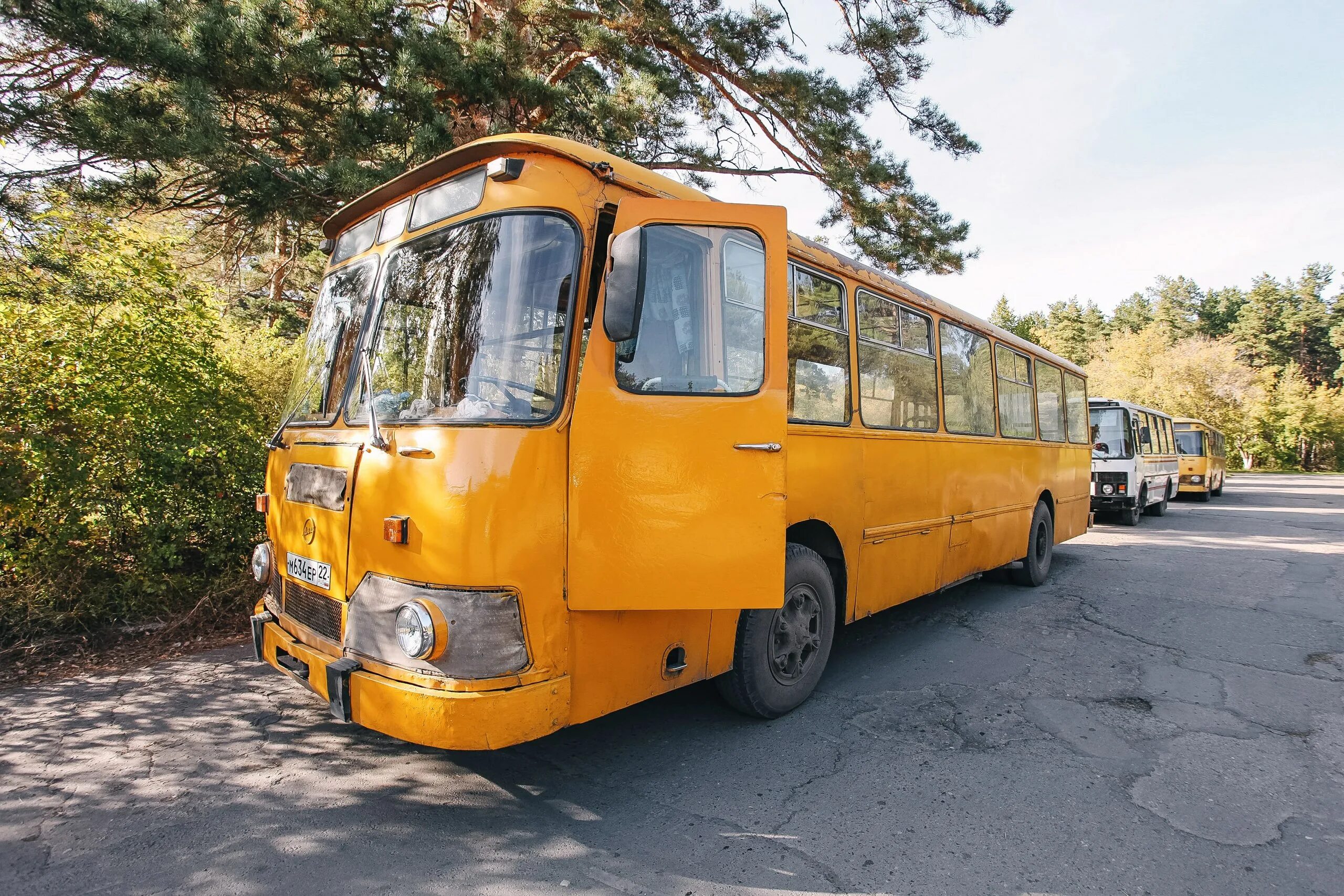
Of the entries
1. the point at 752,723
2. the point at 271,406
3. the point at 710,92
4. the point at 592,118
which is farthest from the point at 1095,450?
the point at 271,406

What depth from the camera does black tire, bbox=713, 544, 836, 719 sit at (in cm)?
388

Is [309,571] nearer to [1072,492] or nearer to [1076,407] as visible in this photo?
[1072,492]

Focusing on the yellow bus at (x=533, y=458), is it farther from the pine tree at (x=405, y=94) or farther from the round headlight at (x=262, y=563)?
the pine tree at (x=405, y=94)

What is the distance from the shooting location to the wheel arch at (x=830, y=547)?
4246 millimetres

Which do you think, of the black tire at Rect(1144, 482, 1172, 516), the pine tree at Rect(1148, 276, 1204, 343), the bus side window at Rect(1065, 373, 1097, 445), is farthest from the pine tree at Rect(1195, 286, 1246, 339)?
the bus side window at Rect(1065, 373, 1097, 445)

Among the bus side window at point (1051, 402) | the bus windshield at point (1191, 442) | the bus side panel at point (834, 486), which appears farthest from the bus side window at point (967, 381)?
the bus windshield at point (1191, 442)

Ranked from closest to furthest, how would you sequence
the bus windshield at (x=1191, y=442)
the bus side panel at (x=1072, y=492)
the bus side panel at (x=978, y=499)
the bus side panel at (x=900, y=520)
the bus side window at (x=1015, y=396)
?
the bus side panel at (x=900, y=520) < the bus side panel at (x=978, y=499) < the bus side window at (x=1015, y=396) < the bus side panel at (x=1072, y=492) < the bus windshield at (x=1191, y=442)

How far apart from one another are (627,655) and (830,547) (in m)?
1.75

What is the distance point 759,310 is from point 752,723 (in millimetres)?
2341

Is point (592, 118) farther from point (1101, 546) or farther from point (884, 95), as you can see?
point (1101, 546)

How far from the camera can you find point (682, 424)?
3100 mm

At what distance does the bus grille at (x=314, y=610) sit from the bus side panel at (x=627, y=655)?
→ 3.65 ft

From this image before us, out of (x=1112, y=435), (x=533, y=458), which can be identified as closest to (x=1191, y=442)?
(x=1112, y=435)

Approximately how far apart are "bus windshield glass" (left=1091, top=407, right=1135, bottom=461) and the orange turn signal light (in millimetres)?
15471
